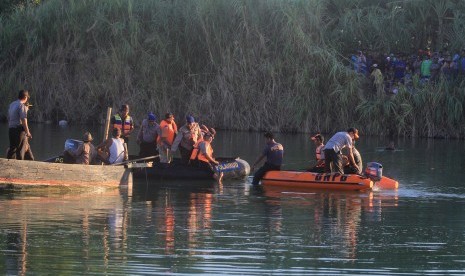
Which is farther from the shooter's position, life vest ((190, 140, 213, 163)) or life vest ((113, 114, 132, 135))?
life vest ((190, 140, 213, 163))

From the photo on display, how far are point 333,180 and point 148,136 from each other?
4215 mm

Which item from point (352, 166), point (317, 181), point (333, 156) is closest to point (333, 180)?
point (317, 181)

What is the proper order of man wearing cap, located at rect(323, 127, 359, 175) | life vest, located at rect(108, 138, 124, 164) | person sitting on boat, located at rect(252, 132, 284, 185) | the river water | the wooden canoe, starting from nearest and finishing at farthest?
the river water, the wooden canoe, life vest, located at rect(108, 138, 124, 164), man wearing cap, located at rect(323, 127, 359, 175), person sitting on boat, located at rect(252, 132, 284, 185)

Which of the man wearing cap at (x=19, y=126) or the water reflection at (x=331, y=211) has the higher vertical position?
the man wearing cap at (x=19, y=126)

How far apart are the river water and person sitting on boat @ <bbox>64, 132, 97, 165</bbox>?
86 centimetres

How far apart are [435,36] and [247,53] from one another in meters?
7.63

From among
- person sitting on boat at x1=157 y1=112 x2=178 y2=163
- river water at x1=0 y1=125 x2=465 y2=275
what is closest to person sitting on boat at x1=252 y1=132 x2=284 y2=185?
river water at x1=0 y1=125 x2=465 y2=275

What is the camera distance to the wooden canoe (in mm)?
21438

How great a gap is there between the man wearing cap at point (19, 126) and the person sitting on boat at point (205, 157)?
174 inches

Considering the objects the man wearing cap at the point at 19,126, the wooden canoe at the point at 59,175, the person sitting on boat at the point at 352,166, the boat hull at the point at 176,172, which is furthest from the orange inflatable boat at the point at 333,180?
the man wearing cap at the point at 19,126

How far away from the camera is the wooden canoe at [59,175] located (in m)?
21.4

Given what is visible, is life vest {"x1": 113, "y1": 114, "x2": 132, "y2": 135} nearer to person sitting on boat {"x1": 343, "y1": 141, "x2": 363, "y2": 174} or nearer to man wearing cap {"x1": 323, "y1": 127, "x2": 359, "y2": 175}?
man wearing cap {"x1": 323, "y1": 127, "x2": 359, "y2": 175}

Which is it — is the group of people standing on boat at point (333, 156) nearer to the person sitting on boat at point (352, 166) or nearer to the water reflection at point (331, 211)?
the person sitting on boat at point (352, 166)

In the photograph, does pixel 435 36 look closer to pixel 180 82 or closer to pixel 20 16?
pixel 180 82
